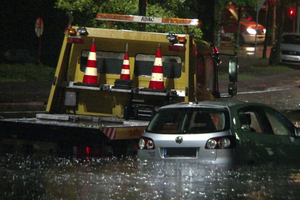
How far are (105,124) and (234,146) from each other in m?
2.61

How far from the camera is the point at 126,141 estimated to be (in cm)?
1052

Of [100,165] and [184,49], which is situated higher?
[184,49]

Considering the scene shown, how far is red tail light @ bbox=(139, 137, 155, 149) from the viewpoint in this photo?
32.2 feet

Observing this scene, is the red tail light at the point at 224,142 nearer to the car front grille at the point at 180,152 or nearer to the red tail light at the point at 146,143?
the car front grille at the point at 180,152

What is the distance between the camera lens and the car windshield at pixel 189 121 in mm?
9547

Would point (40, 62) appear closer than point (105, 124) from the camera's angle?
No

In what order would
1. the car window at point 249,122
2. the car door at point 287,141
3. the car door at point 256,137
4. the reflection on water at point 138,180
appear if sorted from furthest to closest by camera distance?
the car door at point 287,141
the car window at point 249,122
the car door at point 256,137
the reflection on water at point 138,180

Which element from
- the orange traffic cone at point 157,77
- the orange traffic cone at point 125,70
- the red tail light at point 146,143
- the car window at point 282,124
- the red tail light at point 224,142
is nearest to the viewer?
the red tail light at point 224,142

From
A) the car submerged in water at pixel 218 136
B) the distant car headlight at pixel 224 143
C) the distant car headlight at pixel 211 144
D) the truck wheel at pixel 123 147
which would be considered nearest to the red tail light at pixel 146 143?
the car submerged in water at pixel 218 136

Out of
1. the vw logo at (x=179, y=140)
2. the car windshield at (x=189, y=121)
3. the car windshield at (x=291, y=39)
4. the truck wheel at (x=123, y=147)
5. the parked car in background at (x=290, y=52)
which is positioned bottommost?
the parked car in background at (x=290, y=52)

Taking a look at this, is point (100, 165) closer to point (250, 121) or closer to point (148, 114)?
point (148, 114)

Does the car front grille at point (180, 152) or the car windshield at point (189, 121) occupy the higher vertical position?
the car windshield at point (189, 121)

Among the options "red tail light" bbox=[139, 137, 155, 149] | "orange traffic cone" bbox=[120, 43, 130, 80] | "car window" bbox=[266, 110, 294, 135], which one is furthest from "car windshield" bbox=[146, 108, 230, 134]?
"orange traffic cone" bbox=[120, 43, 130, 80]

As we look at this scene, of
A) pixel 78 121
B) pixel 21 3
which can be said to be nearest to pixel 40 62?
pixel 21 3
